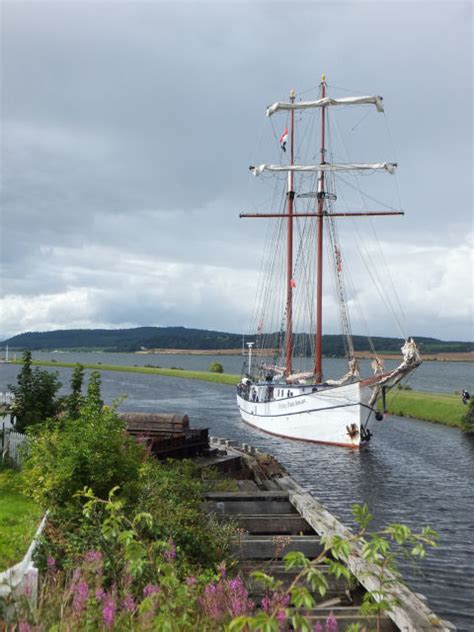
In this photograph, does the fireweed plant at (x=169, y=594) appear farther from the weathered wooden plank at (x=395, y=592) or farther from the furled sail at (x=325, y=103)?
the furled sail at (x=325, y=103)

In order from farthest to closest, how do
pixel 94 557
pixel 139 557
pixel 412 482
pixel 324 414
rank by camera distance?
pixel 324 414, pixel 412 482, pixel 94 557, pixel 139 557

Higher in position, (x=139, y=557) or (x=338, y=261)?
(x=338, y=261)

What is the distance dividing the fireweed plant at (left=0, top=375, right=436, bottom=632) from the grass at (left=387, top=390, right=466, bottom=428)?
1671 inches

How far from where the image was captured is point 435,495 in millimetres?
26703

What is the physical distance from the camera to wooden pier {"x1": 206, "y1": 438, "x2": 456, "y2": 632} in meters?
9.45

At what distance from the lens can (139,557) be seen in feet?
19.6

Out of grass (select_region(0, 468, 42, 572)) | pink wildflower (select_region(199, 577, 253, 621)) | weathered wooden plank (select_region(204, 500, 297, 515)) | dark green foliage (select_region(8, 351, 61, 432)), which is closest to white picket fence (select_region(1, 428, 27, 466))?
dark green foliage (select_region(8, 351, 61, 432))

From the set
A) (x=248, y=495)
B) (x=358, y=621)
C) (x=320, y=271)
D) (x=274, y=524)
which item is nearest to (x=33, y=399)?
(x=248, y=495)

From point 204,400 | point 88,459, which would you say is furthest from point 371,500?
point 204,400

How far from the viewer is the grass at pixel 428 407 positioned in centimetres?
5273

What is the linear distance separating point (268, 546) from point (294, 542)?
2.26ft

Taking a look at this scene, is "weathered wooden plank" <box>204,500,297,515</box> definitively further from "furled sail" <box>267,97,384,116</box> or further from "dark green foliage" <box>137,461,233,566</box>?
"furled sail" <box>267,97,384,116</box>

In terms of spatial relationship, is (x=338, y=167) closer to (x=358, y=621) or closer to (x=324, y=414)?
(x=324, y=414)

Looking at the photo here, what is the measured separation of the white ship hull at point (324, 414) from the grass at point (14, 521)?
29.8m
